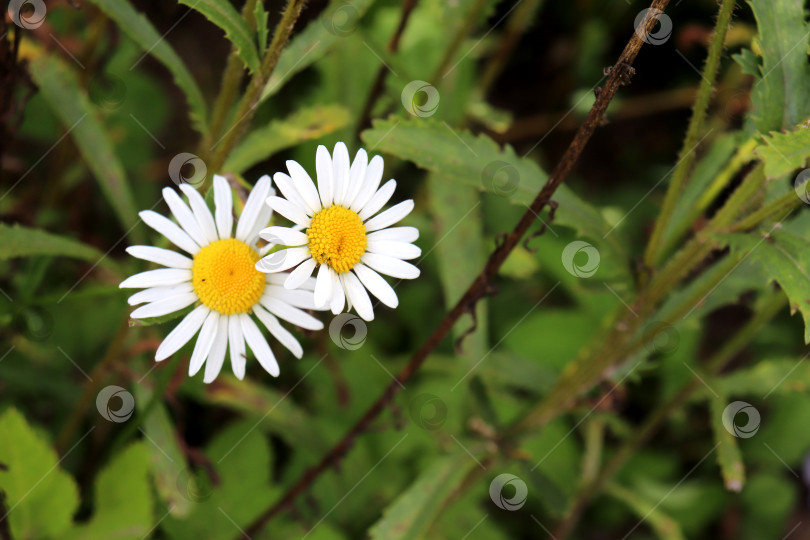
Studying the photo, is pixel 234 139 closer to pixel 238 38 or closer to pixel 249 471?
pixel 238 38

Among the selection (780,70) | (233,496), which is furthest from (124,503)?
(780,70)

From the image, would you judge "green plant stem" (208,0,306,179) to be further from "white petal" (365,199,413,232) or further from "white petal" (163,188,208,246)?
"white petal" (365,199,413,232)

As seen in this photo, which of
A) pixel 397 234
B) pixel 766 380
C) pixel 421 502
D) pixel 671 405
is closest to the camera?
pixel 397 234

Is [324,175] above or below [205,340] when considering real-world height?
above

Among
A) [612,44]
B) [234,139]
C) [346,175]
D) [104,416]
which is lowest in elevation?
[104,416]

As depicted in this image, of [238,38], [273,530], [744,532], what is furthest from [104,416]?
[744,532]

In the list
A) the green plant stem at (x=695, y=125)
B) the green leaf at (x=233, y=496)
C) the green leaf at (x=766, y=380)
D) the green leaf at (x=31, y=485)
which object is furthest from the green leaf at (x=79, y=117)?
the green leaf at (x=766, y=380)

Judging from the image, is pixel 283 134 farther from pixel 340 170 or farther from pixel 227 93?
pixel 340 170

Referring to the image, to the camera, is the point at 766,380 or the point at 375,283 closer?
the point at 375,283
